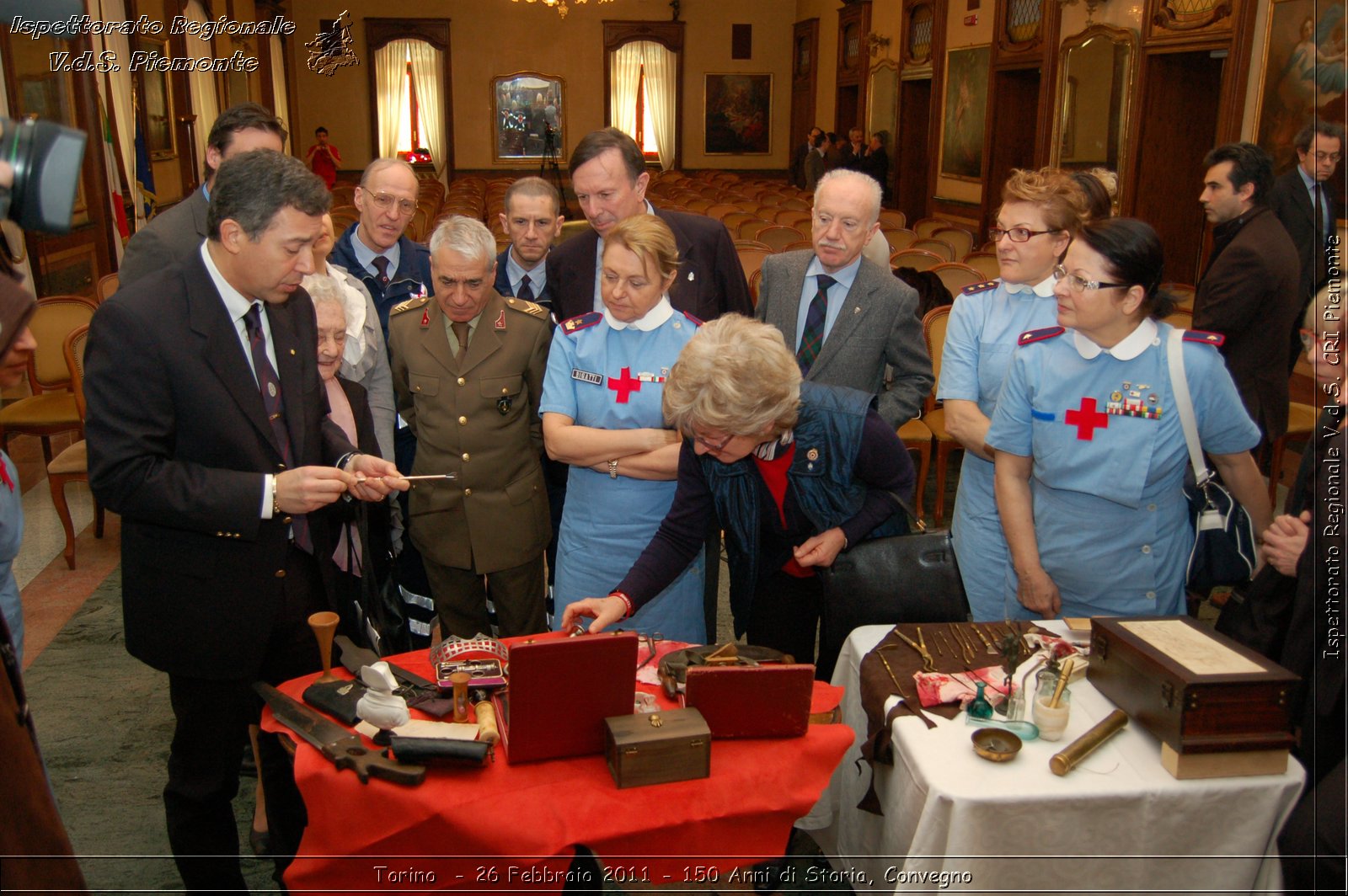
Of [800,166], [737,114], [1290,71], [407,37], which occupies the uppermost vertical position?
[407,37]

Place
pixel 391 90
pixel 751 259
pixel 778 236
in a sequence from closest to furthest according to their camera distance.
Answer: pixel 751 259
pixel 778 236
pixel 391 90

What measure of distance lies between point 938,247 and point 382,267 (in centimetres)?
627

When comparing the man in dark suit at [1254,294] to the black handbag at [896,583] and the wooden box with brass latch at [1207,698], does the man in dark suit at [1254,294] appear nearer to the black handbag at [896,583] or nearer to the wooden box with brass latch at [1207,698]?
the black handbag at [896,583]

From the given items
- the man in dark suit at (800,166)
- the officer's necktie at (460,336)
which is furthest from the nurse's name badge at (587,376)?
the man in dark suit at (800,166)

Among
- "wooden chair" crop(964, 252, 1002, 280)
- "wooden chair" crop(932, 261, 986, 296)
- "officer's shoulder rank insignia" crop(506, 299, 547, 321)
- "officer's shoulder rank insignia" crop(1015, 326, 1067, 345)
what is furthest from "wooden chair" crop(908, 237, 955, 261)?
"officer's shoulder rank insignia" crop(1015, 326, 1067, 345)

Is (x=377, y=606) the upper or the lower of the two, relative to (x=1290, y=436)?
upper

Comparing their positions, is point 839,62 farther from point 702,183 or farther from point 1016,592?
point 1016,592

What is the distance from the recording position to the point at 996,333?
110 inches

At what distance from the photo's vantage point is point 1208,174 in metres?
4.35

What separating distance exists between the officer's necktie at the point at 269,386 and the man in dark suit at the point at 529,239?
1309mm

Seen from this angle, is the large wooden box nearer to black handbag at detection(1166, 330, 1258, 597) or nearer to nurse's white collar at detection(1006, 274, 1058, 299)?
black handbag at detection(1166, 330, 1258, 597)

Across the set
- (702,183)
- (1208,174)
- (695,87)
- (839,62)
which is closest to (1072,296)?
(1208,174)

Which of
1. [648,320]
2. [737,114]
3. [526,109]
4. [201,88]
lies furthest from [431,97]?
[648,320]

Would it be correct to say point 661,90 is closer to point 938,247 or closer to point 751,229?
point 751,229
